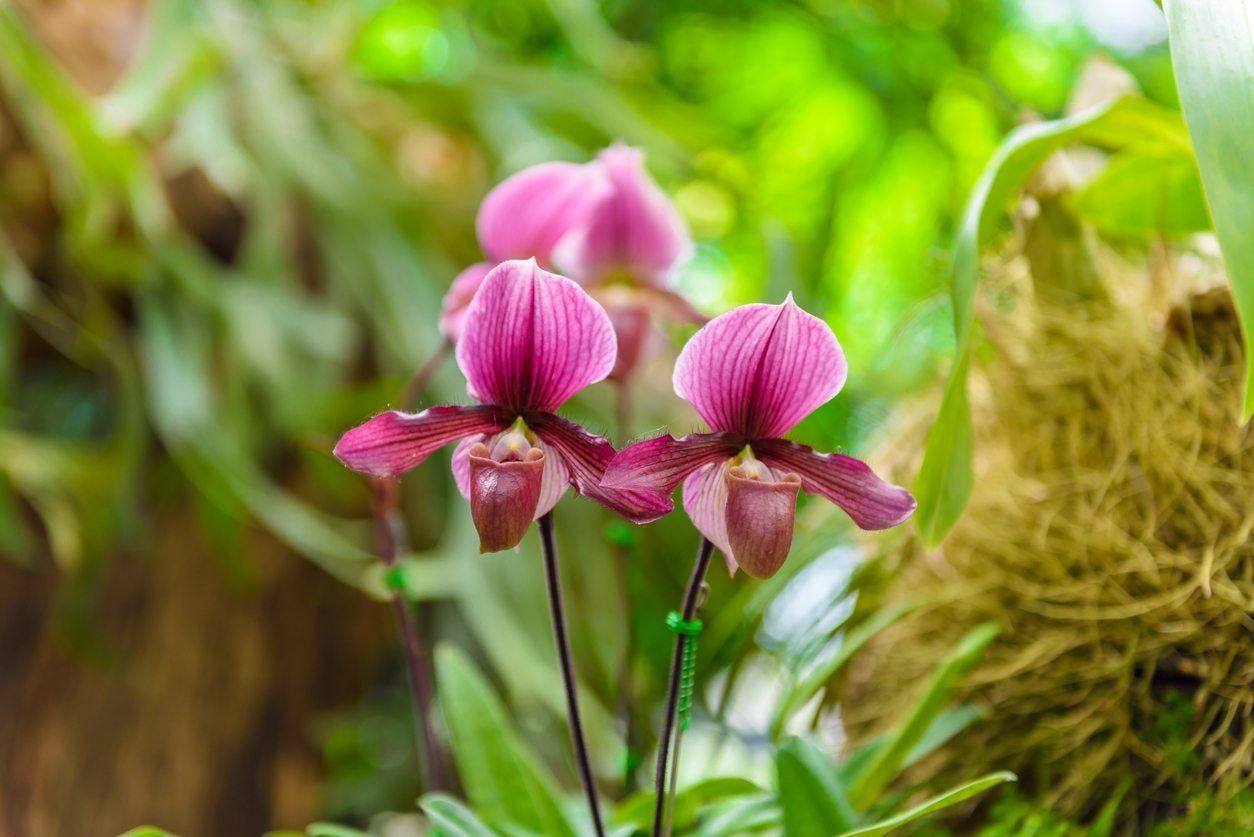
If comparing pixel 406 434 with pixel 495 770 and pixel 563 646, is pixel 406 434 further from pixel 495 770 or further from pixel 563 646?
pixel 495 770

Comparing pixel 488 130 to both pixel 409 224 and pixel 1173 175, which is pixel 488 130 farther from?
pixel 1173 175

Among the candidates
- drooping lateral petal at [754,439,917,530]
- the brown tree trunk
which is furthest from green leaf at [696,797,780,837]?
the brown tree trunk

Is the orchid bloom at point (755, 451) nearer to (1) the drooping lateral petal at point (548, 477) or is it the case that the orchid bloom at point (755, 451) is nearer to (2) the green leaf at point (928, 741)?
(1) the drooping lateral petal at point (548, 477)

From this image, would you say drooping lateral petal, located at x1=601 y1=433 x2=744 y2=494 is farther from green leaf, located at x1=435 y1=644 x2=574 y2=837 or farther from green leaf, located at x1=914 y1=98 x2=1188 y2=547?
green leaf, located at x1=435 y1=644 x2=574 y2=837

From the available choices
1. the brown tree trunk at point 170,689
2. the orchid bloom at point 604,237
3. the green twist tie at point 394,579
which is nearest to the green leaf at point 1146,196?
Result: the orchid bloom at point 604,237

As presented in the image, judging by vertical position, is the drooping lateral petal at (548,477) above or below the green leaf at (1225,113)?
below
